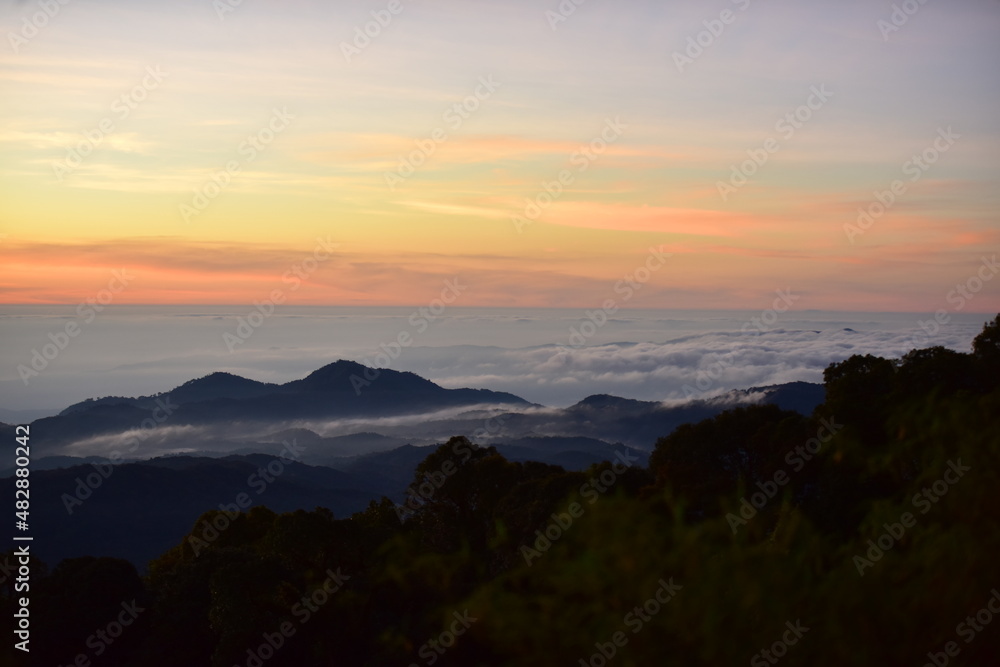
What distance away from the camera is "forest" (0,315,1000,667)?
786 cm

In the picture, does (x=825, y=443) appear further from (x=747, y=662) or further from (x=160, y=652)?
(x=160, y=652)

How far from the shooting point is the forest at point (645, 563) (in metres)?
7.86

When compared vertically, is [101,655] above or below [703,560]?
below

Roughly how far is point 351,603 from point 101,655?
9473 millimetres

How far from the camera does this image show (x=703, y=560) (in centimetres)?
830

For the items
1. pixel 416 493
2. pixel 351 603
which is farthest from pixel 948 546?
pixel 416 493

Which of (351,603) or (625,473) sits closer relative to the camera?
(351,603)

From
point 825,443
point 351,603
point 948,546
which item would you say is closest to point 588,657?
point 948,546

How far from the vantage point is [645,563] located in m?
8.23

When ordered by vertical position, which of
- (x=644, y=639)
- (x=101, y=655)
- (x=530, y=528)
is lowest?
(x=101, y=655)

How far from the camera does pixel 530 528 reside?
31438mm

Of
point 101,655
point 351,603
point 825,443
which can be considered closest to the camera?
point 825,443

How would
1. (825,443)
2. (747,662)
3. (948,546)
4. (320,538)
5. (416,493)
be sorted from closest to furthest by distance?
(747,662) < (948,546) < (825,443) < (320,538) < (416,493)

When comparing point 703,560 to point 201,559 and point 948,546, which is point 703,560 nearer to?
point 948,546
